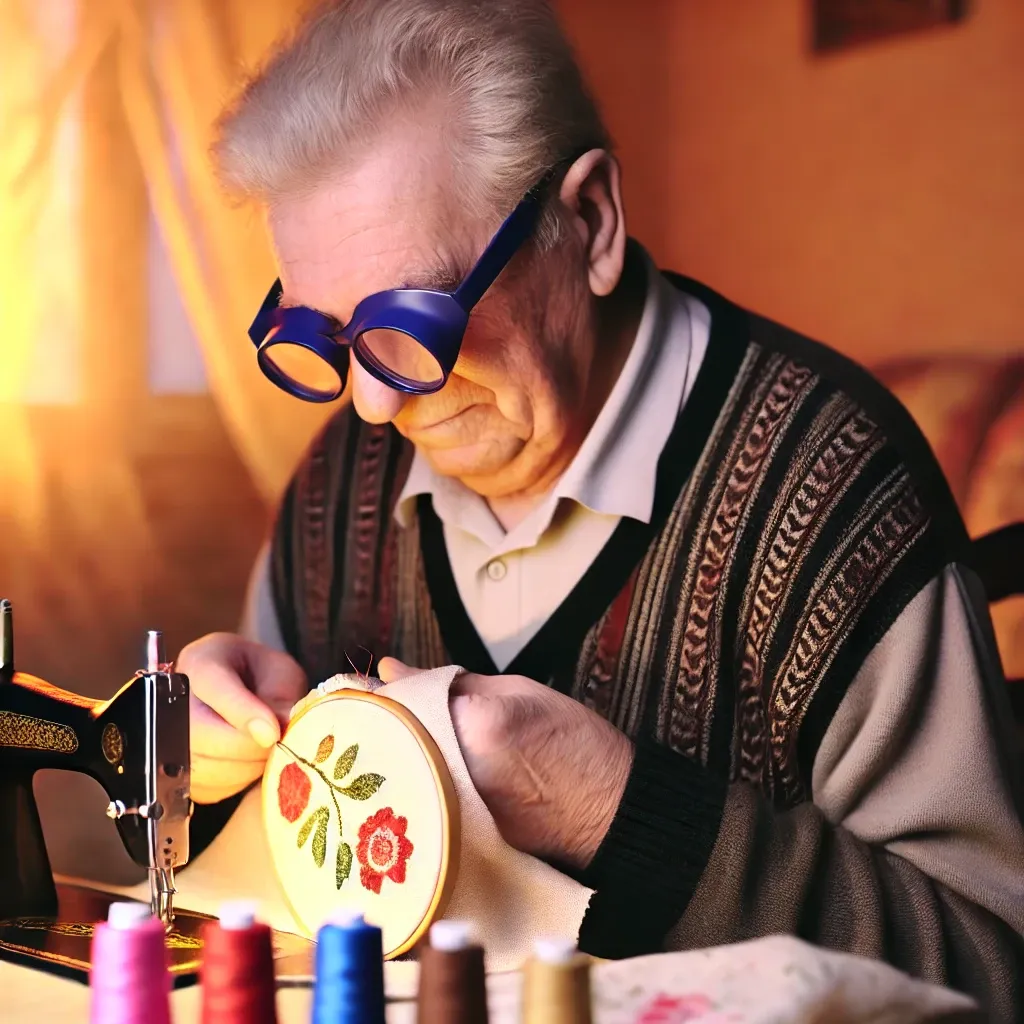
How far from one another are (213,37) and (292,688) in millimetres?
983

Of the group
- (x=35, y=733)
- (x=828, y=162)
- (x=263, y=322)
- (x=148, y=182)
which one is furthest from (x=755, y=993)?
(x=828, y=162)

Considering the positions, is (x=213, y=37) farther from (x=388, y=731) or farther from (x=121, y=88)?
(x=388, y=731)

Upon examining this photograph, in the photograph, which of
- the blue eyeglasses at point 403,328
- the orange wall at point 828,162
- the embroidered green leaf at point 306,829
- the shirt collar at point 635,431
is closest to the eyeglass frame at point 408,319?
the blue eyeglasses at point 403,328

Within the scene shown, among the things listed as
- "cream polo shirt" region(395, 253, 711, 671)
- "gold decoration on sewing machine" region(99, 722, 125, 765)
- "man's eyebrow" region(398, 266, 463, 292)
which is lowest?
"gold decoration on sewing machine" region(99, 722, 125, 765)

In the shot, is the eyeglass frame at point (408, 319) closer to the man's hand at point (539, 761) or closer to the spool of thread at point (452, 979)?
the man's hand at point (539, 761)

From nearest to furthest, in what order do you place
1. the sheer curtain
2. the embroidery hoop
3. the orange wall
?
the embroidery hoop → the sheer curtain → the orange wall

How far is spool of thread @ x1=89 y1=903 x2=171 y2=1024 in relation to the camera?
884 millimetres

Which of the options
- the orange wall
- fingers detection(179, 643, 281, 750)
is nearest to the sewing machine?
fingers detection(179, 643, 281, 750)

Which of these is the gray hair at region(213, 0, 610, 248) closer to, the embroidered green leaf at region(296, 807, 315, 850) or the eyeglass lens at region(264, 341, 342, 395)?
the eyeglass lens at region(264, 341, 342, 395)

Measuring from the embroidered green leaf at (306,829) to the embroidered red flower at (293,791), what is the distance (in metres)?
0.01

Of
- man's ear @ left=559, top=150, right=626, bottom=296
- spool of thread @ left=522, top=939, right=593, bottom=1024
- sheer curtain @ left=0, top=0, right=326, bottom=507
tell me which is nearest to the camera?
spool of thread @ left=522, top=939, right=593, bottom=1024

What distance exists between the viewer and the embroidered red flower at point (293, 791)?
1.31 m

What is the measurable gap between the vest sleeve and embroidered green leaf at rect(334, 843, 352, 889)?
243 mm

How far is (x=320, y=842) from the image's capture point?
1283 millimetres
